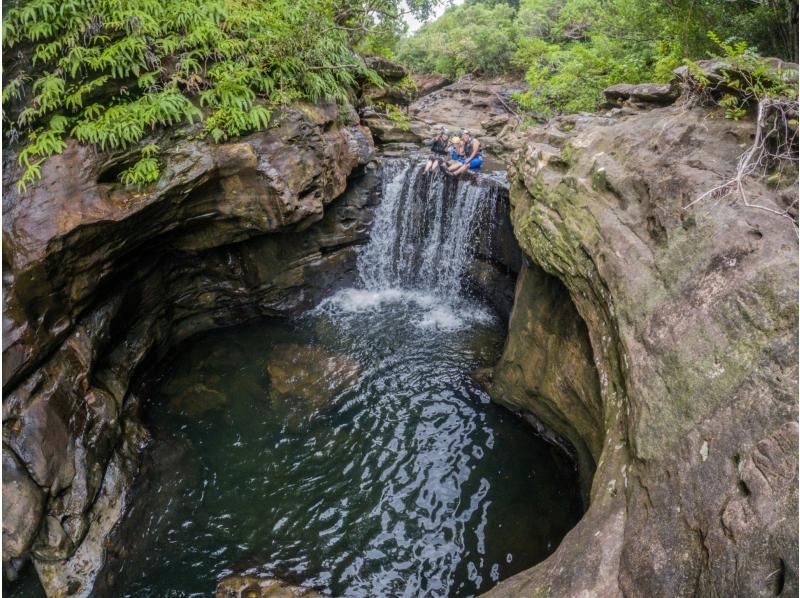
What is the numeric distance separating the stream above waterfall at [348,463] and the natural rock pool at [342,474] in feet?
0.07

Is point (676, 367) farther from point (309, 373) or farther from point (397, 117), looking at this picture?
point (397, 117)

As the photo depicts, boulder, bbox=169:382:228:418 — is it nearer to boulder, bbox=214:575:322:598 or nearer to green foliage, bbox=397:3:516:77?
boulder, bbox=214:575:322:598

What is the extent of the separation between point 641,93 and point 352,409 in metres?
7.00

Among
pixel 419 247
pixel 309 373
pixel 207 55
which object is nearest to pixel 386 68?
pixel 419 247

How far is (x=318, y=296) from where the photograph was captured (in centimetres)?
1132

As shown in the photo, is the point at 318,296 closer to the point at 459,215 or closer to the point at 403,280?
the point at 403,280

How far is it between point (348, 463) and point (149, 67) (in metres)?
7.07


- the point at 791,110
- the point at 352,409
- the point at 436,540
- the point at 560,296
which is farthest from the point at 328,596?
the point at 791,110

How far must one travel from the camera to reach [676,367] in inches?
147

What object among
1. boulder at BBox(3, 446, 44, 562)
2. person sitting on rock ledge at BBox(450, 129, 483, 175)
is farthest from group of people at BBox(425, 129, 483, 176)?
boulder at BBox(3, 446, 44, 562)

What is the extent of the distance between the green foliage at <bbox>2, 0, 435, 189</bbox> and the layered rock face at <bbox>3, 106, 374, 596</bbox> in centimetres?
39

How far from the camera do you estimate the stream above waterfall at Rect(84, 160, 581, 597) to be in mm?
5864

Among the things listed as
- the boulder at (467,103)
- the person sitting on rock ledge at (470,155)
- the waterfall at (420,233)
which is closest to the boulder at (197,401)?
the waterfall at (420,233)

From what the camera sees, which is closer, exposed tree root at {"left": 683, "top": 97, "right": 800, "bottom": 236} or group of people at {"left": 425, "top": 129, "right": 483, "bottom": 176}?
exposed tree root at {"left": 683, "top": 97, "right": 800, "bottom": 236}
